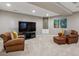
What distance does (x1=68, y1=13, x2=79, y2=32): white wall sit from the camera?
13.7 feet

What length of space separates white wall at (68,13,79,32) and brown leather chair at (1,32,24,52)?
1.91 metres

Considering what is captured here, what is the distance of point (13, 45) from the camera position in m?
3.86

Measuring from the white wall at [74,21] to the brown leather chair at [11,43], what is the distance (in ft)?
6.27

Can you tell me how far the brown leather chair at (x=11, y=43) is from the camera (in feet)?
12.4

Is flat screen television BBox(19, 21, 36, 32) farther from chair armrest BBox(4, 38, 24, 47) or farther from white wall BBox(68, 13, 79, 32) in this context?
white wall BBox(68, 13, 79, 32)

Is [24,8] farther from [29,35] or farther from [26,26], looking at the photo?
[29,35]

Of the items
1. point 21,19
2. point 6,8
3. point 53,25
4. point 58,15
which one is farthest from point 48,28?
point 6,8

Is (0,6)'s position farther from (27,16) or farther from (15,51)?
(15,51)

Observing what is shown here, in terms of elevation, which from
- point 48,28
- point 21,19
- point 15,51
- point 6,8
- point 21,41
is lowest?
point 15,51

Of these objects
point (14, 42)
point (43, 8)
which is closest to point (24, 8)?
point (43, 8)

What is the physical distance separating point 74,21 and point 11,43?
8.39 feet

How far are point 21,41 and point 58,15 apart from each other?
162 centimetres

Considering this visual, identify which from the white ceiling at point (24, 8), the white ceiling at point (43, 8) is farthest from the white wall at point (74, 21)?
the white ceiling at point (24, 8)

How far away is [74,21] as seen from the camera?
4398 millimetres
